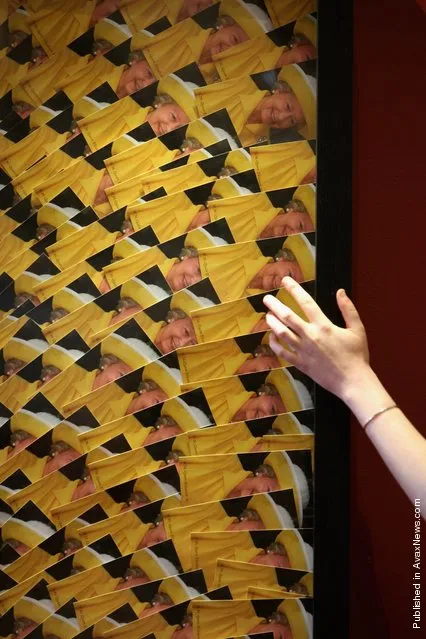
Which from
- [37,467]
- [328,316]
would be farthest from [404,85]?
[37,467]

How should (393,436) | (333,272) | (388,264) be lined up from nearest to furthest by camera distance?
(393,436) → (333,272) → (388,264)

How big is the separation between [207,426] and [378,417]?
307 millimetres

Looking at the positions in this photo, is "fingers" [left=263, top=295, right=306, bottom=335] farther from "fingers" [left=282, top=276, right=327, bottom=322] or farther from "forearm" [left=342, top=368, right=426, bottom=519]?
"forearm" [left=342, top=368, right=426, bottom=519]

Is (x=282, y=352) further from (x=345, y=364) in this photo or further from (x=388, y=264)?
(x=388, y=264)

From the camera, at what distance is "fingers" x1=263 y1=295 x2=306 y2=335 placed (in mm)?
1094

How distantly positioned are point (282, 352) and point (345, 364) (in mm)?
109

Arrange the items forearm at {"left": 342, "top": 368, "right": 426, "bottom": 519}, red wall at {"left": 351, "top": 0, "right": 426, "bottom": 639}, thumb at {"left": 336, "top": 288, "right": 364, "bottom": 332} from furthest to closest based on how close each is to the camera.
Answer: red wall at {"left": 351, "top": 0, "right": 426, "bottom": 639} < thumb at {"left": 336, "top": 288, "right": 364, "bottom": 332} < forearm at {"left": 342, "top": 368, "right": 426, "bottom": 519}

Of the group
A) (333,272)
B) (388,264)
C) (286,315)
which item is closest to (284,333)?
(286,315)

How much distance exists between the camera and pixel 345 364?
1081 millimetres

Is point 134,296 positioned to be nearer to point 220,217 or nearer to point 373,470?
point 220,217

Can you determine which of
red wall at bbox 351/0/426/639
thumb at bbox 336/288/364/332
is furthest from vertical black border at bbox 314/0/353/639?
red wall at bbox 351/0/426/639

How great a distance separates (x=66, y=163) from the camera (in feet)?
3.88

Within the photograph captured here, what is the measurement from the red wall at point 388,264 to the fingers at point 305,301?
9.4 inches

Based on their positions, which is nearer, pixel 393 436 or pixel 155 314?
pixel 393 436
